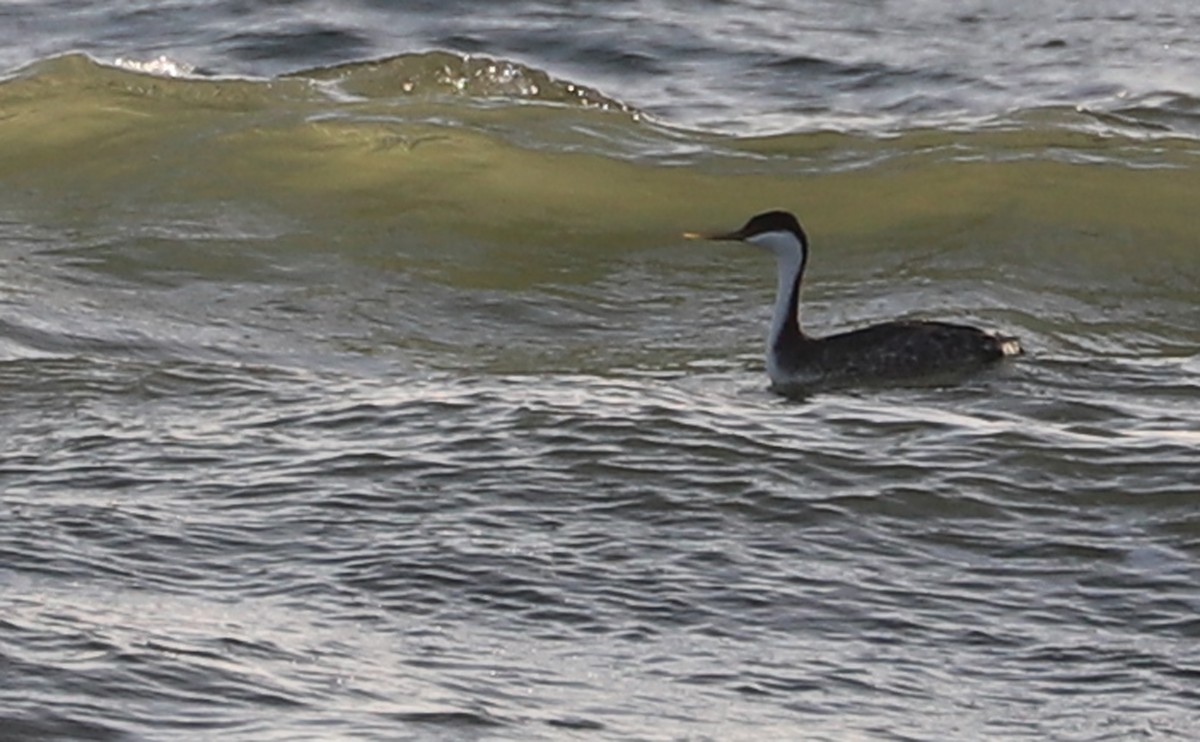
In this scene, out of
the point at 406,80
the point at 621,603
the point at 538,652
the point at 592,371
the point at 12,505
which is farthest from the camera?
the point at 406,80

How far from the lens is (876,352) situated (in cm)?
1148

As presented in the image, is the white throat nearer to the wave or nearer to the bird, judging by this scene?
the bird

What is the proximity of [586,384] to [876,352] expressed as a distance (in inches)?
49.3

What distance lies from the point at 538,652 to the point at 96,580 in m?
1.35

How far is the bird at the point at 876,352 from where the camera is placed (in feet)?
36.3

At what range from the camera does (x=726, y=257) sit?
46.4ft

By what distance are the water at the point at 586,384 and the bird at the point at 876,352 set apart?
0.12m

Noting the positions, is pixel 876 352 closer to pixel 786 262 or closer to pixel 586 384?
pixel 786 262

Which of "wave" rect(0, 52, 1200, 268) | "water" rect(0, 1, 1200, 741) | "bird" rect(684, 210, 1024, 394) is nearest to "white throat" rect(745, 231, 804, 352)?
"bird" rect(684, 210, 1024, 394)

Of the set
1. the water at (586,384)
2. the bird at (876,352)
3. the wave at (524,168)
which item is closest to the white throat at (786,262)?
the bird at (876,352)

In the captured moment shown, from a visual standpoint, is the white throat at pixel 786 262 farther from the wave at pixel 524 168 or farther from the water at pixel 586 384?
the wave at pixel 524 168

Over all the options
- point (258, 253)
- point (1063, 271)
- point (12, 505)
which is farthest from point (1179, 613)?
point (258, 253)

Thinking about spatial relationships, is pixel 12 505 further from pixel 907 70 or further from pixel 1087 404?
pixel 907 70

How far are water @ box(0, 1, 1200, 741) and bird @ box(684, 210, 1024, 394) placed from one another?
12cm
